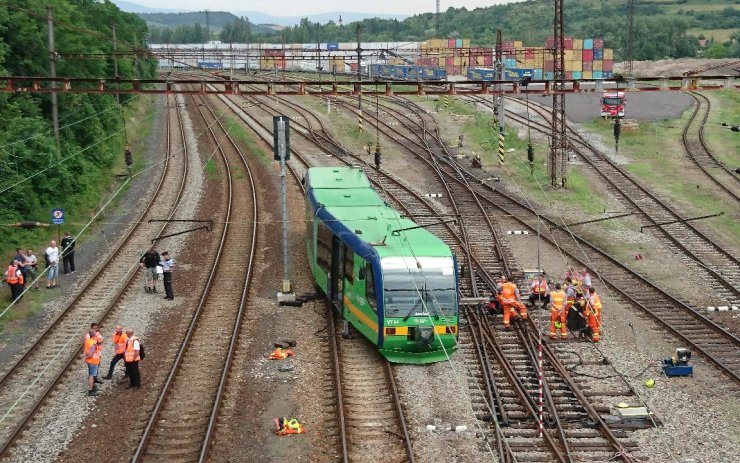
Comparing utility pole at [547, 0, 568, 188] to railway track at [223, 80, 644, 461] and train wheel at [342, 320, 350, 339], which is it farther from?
train wheel at [342, 320, 350, 339]

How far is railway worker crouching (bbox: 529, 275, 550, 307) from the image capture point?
23250mm

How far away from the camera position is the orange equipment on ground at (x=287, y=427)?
1618 centimetres

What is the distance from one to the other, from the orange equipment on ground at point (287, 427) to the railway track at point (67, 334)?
4.59 meters

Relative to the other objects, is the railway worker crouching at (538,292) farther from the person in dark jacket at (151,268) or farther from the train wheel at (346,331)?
the person in dark jacket at (151,268)

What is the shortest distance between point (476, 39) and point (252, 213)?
458 feet

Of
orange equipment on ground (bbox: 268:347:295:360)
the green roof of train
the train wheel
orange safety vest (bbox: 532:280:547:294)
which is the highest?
the green roof of train

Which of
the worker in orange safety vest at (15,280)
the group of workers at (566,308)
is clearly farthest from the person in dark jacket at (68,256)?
the group of workers at (566,308)

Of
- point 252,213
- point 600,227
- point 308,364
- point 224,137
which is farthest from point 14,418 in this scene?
point 224,137

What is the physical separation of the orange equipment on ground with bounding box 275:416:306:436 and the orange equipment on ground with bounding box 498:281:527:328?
731 cm

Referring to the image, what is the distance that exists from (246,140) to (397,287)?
1436 inches

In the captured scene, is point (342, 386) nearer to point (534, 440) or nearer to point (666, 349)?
point (534, 440)

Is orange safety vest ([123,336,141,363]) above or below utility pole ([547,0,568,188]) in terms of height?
below

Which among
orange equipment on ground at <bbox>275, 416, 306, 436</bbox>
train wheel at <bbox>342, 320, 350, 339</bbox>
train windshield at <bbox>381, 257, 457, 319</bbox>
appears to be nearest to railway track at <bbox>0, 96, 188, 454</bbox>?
orange equipment on ground at <bbox>275, 416, 306, 436</bbox>

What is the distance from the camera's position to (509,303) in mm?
22094
